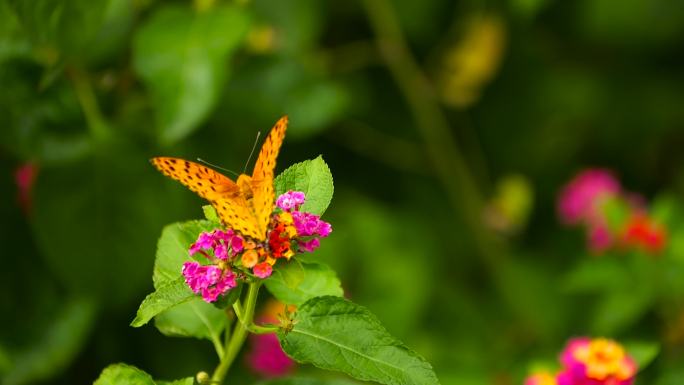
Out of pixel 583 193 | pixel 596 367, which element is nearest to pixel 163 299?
pixel 596 367

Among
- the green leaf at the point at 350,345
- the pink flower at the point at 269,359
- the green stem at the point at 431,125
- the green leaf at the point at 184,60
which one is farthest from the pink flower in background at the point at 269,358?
the green leaf at the point at 350,345

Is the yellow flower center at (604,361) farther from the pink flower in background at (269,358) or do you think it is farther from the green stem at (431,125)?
the green stem at (431,125)

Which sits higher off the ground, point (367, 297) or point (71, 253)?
point (367, 297)

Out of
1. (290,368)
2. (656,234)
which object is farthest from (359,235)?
(656,234)

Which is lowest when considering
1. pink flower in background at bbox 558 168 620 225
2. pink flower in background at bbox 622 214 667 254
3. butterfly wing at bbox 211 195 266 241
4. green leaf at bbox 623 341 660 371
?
butterfly wing at bbox 211 195 266 241

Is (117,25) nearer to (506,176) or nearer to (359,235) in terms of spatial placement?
(359,235)

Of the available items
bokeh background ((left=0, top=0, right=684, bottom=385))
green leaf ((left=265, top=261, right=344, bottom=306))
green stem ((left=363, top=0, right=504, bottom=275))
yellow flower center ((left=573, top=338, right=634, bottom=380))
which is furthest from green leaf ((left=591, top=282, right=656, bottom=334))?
green leaf ((left=265, top=261, right=344, bottom=306))

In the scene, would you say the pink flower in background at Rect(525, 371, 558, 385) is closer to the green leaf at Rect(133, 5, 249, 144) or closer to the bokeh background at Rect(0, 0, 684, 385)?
the bokeh background at Rect(0, 0, 684, 385)
